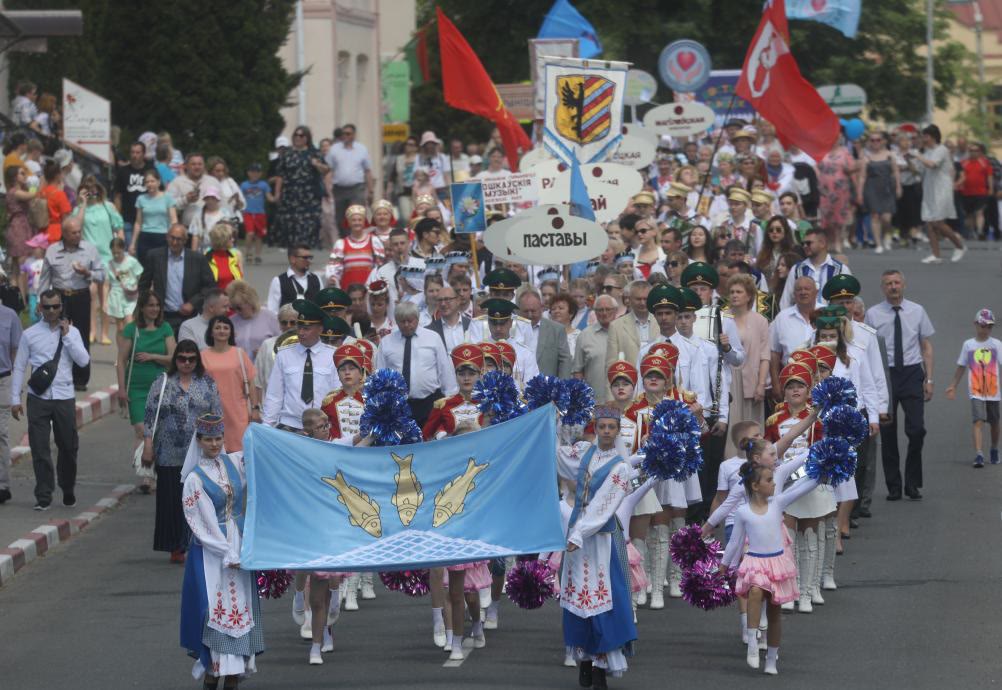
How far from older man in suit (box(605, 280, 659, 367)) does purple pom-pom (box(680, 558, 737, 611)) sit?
398 centimetres

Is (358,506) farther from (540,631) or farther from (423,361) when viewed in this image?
(423,361)

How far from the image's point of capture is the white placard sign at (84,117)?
26609 millimetres

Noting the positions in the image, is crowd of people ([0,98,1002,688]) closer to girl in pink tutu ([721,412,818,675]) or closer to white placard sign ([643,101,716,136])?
girl in pink tutu ([721,412,818,675])

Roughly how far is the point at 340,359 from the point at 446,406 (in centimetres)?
105

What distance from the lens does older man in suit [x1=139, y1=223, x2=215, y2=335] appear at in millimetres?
19422

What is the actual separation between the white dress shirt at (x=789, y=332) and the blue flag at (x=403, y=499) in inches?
178

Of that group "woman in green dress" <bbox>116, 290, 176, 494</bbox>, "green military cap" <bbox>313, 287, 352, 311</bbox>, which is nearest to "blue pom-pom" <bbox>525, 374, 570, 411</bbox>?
"green military cap" <bbox>313, 287, 352, 311</bbox>

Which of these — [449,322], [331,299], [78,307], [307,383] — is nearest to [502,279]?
[449,322]

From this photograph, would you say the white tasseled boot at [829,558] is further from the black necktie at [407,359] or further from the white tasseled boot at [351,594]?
the black necktie at [407,359]

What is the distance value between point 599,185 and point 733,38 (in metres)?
33.0

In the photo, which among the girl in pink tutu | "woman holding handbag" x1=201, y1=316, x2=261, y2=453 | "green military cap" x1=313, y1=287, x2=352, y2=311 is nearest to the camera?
the girl in pink tutu

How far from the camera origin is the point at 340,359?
1416cm

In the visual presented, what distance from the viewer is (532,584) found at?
1211cm

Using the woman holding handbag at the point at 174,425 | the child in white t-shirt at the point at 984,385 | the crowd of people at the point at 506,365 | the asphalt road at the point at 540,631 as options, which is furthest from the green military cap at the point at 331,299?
the child in white t-shirt at the point at 984,385
